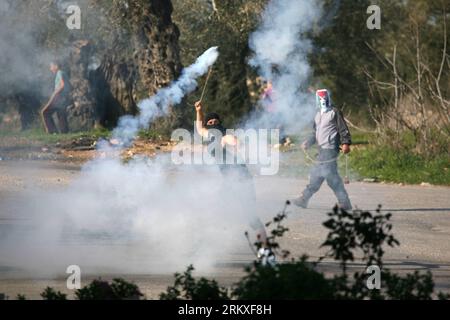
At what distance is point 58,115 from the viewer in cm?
2822

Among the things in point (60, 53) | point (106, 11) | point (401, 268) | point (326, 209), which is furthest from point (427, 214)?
point (60, 53)

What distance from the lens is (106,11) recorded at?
27.4 m

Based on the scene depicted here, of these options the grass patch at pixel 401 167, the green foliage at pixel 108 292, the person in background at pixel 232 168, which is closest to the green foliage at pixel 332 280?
the green foliage at pixel 108 292

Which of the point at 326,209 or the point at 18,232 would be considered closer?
the point at 18,232

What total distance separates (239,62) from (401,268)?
690 inches

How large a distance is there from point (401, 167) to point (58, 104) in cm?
955

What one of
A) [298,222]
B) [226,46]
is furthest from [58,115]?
[298,222]

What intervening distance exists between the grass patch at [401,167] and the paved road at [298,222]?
64 cm

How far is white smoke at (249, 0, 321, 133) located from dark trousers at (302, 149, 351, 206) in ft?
10.9

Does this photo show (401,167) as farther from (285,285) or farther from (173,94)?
(285,285)

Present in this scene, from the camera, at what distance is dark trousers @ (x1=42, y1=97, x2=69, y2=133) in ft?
89.5

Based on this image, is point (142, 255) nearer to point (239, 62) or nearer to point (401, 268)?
point (401, 268)
